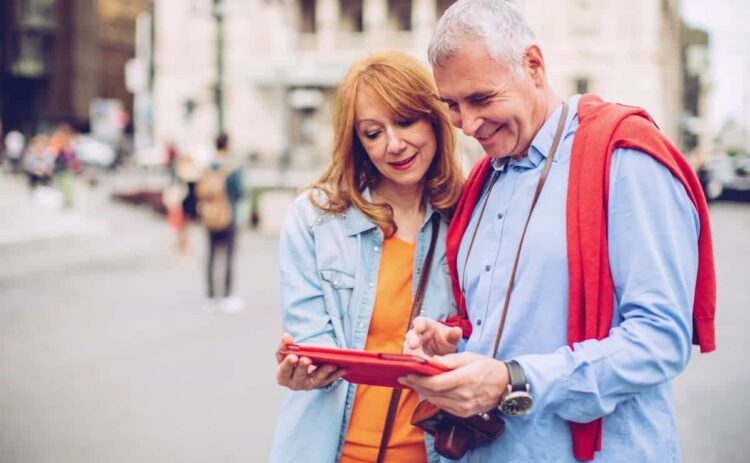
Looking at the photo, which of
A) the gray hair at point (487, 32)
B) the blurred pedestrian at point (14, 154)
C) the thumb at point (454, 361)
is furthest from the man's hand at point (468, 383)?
the blurred pedestrian at point (14, 154)

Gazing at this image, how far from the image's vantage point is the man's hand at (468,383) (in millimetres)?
1598

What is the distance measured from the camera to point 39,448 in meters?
5.00

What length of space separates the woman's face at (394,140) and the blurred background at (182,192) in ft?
6.04

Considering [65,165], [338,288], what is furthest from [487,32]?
[65,165]

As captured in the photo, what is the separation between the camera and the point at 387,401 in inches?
86.9

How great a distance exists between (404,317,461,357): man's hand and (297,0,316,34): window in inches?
1746

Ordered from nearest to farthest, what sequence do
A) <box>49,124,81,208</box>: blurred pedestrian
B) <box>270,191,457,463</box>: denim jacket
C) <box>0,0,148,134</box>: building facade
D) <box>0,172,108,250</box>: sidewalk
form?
<box>270,191,457,463</box>: denim jacket, <box>0,172,108,250</box>: sidewalk, <box>49,124,81,208</box>: blurred pedestrian, <box>0,0,148,134</box>: building facade

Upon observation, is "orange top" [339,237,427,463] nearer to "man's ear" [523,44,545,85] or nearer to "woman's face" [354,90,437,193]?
"woman's face" [354,90,437,193]

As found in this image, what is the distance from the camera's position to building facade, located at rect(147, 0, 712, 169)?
39031 mm

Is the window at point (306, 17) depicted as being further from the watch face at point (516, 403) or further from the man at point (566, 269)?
the watch face at point (516, 403)

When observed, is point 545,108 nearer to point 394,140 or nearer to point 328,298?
point 394,140

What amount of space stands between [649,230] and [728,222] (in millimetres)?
20283

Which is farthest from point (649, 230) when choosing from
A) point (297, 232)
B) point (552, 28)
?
point (552, 28)

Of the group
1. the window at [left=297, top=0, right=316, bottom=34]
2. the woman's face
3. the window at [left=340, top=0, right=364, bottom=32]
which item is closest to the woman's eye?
the woman's face
